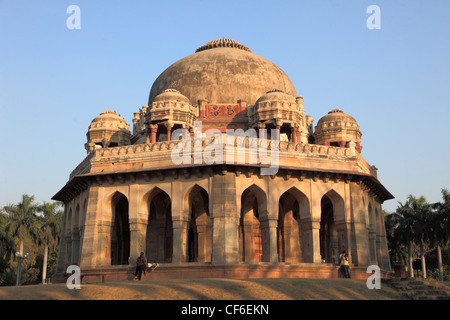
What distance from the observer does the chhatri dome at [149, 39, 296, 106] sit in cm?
3434

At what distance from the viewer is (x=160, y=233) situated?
29.2 m

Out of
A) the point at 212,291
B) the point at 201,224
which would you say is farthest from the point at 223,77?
the point at 212,291

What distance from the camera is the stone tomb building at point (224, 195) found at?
2488cm

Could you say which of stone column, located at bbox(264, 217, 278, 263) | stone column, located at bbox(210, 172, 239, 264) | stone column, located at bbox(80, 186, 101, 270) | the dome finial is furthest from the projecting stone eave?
the dome finial

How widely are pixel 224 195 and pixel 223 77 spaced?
12.7m

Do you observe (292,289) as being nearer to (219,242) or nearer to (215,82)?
(219,242)

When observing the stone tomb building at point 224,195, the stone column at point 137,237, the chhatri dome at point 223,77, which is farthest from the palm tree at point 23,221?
the stone column at point 137,237

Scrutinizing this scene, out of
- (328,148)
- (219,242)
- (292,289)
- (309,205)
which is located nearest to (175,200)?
(219,242)

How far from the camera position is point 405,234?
42.3m

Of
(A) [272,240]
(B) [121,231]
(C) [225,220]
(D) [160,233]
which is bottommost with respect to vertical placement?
(A) [272,240]

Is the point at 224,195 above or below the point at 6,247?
above

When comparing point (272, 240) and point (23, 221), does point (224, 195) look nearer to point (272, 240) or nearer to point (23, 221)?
point (272, 240)
